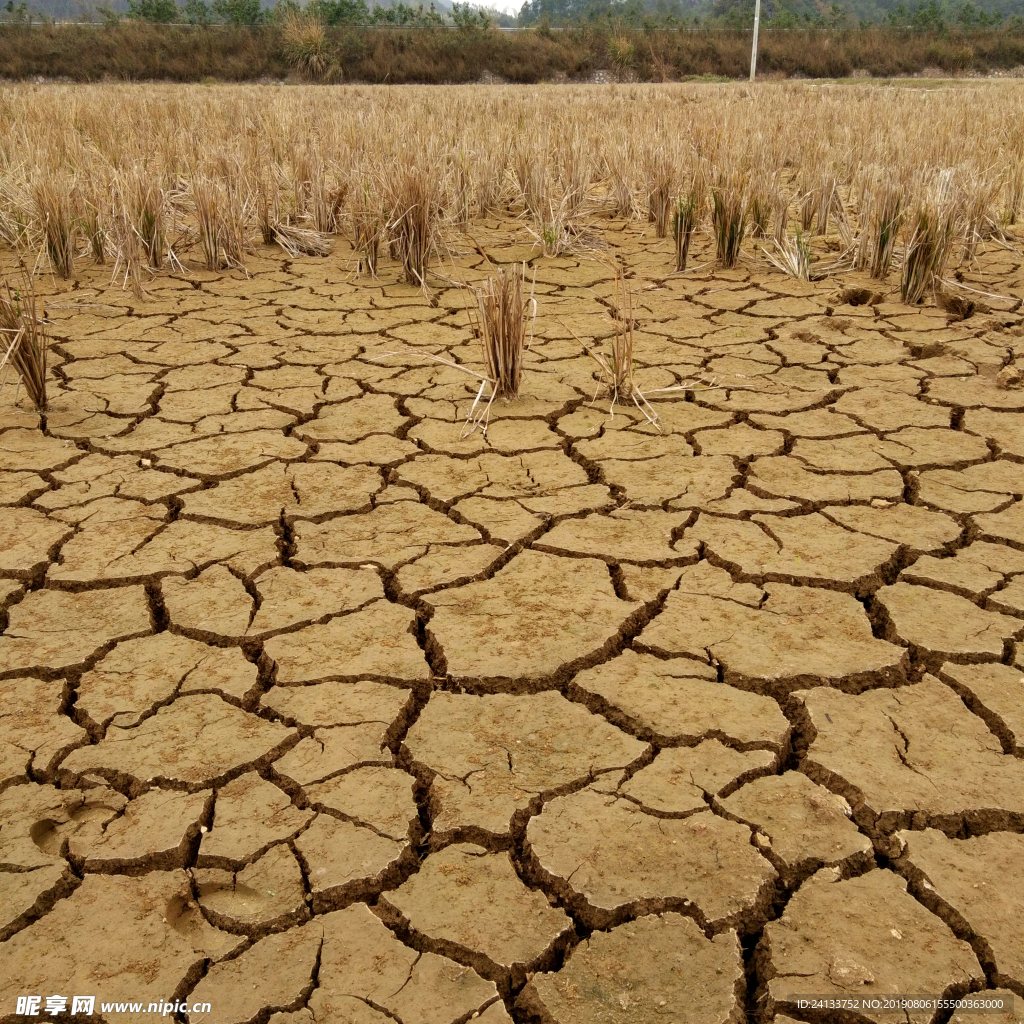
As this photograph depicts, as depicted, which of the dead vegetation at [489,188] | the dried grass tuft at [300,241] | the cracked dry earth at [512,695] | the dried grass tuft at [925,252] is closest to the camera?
the cracked dry earth at [512,695]

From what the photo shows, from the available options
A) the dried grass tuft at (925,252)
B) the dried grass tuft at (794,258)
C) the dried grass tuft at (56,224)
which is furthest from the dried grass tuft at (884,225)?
the dried grass tuft at (56,224)

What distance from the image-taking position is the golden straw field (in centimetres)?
153

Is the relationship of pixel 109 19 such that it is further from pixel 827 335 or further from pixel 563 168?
pixel 827 335

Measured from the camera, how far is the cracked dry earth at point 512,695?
151 cm

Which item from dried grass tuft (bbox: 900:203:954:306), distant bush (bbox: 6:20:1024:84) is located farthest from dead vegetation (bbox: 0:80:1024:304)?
distant bush (bbox: 6:20:1024:84)

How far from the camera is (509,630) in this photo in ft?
7.61

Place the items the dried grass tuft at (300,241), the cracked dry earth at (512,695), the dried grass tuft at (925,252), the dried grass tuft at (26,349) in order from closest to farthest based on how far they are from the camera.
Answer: the cracked dry earth at (512,695)
the dried grass tuft at (26,349)
the dried grass tuft at (925,252)
the dried grass tuft at (300,241)

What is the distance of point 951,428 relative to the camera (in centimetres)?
338

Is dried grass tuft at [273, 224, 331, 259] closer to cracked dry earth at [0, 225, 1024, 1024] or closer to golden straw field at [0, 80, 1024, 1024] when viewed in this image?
golden straw field at [0, 80, 1024, 1024]

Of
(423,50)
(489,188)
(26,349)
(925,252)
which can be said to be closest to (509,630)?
(26,349)

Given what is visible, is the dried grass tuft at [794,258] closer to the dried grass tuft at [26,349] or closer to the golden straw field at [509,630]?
the golden straw field at [509,630]

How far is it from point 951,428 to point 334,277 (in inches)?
129

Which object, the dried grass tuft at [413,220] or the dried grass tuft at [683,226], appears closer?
the dried grass tuft at [413,220]

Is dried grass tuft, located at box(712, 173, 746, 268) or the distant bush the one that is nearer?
dried grass tuft, located at box(712, 173, 746, 268)
